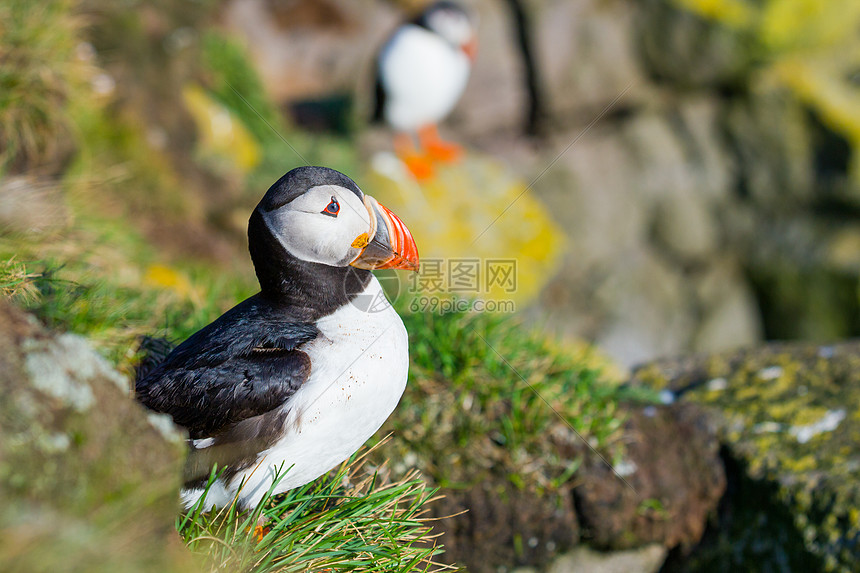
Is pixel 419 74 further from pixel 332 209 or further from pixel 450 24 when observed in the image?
pixel 332 209

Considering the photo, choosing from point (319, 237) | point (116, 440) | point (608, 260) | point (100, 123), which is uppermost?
point (319, 237)

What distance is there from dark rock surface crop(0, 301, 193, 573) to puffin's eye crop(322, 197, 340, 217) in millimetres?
910

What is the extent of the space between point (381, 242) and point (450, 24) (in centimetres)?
603

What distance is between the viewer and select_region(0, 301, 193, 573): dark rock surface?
1377 mm

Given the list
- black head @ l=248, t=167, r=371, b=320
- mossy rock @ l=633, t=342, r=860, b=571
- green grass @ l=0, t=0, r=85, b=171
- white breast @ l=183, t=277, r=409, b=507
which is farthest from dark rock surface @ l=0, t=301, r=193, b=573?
green grass @ l=0, t=0, r=85, b=171

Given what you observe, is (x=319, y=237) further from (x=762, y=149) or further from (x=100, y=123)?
(x=762, y=149)

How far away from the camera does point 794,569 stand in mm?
3365

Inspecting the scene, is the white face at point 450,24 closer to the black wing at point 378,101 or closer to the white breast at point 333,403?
the black wing at point 378,101

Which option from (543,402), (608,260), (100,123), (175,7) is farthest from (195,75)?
(543,402)

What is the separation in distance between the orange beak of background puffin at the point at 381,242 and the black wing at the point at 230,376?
329 millimetres

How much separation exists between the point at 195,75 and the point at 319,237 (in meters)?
7.01

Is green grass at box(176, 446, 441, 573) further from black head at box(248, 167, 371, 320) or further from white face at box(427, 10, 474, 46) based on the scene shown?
white face at box(427, 10, 474, 46)

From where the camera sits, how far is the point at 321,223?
2.41 meters

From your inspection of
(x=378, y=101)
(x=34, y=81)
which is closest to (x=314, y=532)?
(x=34, y=81)
